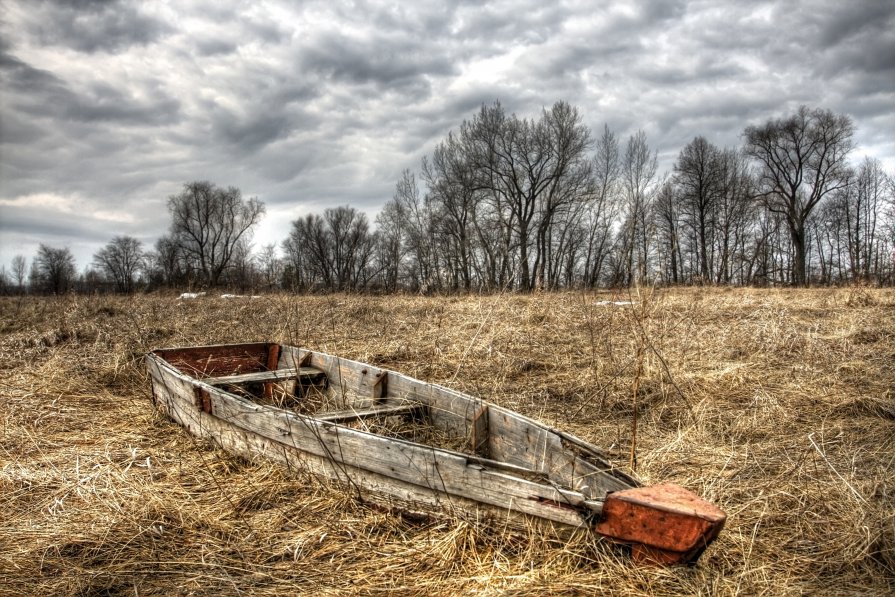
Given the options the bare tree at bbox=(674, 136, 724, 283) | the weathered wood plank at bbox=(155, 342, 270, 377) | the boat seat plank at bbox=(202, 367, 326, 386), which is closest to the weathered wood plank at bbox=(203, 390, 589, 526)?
the boat seat plank at bbox=(202, 367, 326, 386)

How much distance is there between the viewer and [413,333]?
8.78 m

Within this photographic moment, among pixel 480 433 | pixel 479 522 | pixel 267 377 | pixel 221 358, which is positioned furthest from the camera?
pixel 221 358

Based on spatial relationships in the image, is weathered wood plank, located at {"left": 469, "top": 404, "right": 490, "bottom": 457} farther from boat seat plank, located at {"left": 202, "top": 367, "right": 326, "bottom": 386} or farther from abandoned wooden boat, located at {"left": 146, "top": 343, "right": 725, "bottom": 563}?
boat seat plank, located at {"left": 202, "top": 367, "right": 326, "bottom": 386}

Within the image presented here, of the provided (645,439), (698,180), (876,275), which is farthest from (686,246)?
(645,439)

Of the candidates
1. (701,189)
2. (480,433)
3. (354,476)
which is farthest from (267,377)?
(701,189)

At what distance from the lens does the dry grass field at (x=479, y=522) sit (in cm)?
231

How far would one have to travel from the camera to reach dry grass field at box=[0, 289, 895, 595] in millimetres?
2314

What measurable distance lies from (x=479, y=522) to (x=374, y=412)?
→ 137cm

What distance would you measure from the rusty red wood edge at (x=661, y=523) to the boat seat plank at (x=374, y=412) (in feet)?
6.12

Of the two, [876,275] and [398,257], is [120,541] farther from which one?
[398,257]

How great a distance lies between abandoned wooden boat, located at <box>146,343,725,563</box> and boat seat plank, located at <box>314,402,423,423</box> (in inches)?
0.5

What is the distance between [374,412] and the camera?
11.9 feet

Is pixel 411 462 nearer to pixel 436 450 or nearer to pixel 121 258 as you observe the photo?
pixel 436 450

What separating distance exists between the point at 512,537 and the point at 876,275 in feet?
55.3
